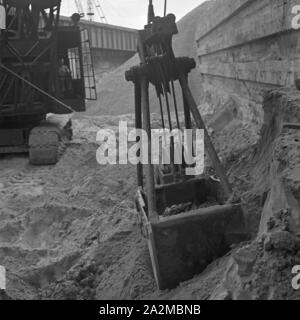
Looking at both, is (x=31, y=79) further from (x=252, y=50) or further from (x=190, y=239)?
(x=190, y=239)

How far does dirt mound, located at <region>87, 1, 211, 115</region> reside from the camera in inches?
855

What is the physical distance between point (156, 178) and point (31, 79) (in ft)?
16.6

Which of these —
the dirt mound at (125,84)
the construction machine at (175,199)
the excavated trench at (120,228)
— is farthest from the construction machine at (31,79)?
the dirt mound at (125,84)

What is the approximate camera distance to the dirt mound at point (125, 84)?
71.3ft

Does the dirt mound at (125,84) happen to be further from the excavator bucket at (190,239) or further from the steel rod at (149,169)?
the excavator bucket at (190,239)

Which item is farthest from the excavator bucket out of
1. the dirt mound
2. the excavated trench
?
the dirt mound

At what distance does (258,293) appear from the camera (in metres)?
2.15

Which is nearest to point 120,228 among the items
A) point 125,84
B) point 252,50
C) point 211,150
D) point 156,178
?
point 156,178

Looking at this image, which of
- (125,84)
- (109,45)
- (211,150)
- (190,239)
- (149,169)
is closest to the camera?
(190,239)

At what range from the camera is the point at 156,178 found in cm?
489

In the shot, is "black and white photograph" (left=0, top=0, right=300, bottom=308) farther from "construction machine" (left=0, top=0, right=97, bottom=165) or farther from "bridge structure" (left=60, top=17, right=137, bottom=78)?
"bridge structure" (left=60, top=17, right=137, bottom=78)

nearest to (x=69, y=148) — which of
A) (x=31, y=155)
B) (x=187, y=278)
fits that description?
(x=31, y=155)

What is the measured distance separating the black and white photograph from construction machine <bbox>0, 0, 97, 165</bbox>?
0.09ft

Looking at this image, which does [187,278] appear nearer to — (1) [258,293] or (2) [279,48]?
(1) [258,293]
